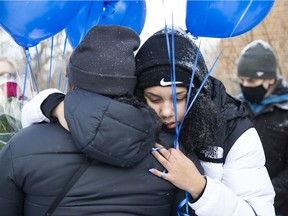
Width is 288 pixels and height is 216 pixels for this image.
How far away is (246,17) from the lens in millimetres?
2463

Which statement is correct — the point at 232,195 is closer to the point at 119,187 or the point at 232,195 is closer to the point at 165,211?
the point at 165,211

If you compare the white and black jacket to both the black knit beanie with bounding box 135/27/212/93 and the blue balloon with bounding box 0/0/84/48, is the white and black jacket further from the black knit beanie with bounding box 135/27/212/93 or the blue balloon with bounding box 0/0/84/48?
the blue balloon with bounding box 0/0/84/48

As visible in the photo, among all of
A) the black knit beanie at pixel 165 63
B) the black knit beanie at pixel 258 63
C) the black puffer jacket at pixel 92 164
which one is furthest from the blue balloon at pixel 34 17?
the black knit beanie at pixel 258 63

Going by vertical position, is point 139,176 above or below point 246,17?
below

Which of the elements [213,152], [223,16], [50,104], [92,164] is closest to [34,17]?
[50,104]

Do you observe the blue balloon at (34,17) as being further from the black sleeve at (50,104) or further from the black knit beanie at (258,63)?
the black knit beanie at (258,63)

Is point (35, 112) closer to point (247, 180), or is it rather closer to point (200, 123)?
point (200, 123)

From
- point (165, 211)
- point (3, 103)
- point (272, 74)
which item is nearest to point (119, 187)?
point (165, 211)

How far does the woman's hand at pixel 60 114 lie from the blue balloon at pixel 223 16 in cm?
81

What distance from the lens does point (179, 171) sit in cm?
211

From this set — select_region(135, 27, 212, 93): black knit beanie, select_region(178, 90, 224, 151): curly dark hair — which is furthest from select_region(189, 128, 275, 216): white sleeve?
select_region(135, 27, 212, 93): black knit beanie

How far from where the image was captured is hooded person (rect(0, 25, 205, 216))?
1.92 metres

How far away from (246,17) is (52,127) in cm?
106

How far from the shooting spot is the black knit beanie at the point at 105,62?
2.01 m
